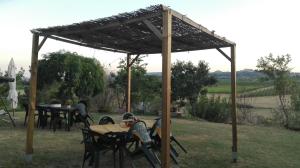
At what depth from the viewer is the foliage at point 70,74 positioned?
12.9 m

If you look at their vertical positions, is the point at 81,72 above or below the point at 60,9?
below

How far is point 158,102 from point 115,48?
718 cm

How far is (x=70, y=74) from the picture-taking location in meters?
13.4

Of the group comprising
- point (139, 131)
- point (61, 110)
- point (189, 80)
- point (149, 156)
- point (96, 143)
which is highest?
point (189, 80)

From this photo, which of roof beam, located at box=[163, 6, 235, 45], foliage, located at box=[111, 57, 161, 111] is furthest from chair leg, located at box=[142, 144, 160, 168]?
foliage, located at box=[111, 57, 161, 111]

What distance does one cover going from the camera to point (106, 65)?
57.4 ft

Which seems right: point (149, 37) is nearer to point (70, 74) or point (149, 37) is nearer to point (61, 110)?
point (61, 110)

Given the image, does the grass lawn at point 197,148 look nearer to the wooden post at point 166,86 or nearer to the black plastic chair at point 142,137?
the black plastic chair at point 142,137

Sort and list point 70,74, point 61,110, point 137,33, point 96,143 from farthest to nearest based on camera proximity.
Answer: point 70,74, point 61,110, point 137,33, point 96,143

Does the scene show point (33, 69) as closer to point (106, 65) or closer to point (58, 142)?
point (58, 142)

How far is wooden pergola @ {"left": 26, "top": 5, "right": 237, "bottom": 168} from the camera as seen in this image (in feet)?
14.9

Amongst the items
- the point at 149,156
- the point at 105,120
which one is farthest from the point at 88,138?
the point at 105,120

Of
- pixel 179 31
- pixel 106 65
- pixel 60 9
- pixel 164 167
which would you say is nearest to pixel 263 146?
pixel 179 31

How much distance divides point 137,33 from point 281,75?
9.78 meters
